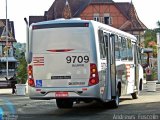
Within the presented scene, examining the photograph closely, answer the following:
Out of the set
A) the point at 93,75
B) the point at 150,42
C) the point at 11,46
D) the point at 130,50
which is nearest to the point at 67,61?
the point at 93,75

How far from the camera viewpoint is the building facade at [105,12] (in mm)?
82000

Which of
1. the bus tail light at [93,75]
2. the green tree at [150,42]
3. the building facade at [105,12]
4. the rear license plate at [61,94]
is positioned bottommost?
the rear license plate at [61,94]

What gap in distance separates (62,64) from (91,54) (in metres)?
1.01

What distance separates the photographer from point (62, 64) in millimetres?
15586

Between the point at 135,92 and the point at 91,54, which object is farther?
the point at 135,92

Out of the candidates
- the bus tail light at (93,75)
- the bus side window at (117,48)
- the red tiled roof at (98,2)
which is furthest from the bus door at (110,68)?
the red tiled roof at (98,2)

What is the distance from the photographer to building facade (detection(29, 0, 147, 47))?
269 feet

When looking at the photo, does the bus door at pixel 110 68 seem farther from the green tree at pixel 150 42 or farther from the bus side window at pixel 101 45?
the green tree at pixel 150 42

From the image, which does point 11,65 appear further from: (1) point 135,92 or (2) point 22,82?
(1) point 135,92

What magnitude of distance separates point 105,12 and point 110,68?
6559 centimetres

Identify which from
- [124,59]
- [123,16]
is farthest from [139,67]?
[123,16]

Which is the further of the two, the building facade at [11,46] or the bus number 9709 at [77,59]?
the building facade at [11,46]

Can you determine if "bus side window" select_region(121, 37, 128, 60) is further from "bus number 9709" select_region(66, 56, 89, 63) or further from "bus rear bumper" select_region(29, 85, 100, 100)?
"bus rear bumper" select_region(29, 85, 100, 100)

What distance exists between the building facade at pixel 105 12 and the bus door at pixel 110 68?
61.2m
